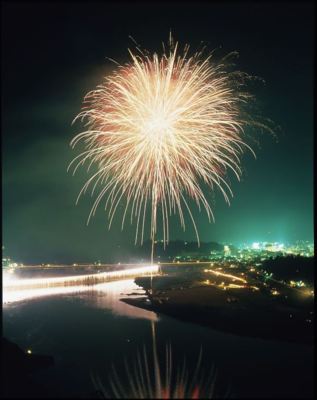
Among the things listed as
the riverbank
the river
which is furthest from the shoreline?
the river

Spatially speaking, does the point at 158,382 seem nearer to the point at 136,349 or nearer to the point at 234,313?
the point at 136,349

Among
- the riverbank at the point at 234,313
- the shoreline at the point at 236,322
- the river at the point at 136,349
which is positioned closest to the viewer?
the river at the point at 136,349

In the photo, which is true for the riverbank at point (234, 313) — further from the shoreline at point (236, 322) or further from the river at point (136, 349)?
the river at point (136, 349)

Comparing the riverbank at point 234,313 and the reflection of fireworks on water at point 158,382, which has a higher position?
the reflection of fireworks on water at point 158,382

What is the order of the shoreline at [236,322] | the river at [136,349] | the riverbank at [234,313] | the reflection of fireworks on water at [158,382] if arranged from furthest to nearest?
the riverbank at [234,313]
the shoreline at [236,322]
the river at [136,349]
the reflection of fireworks on water at [158,382]

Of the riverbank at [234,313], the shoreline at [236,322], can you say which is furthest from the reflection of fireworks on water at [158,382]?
the riverbank at [234,313]

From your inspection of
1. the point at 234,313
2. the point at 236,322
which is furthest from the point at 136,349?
the point at 234,313

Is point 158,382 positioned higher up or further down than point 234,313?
higher up

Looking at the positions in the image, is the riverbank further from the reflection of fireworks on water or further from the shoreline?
the reflection of fireworks on water
